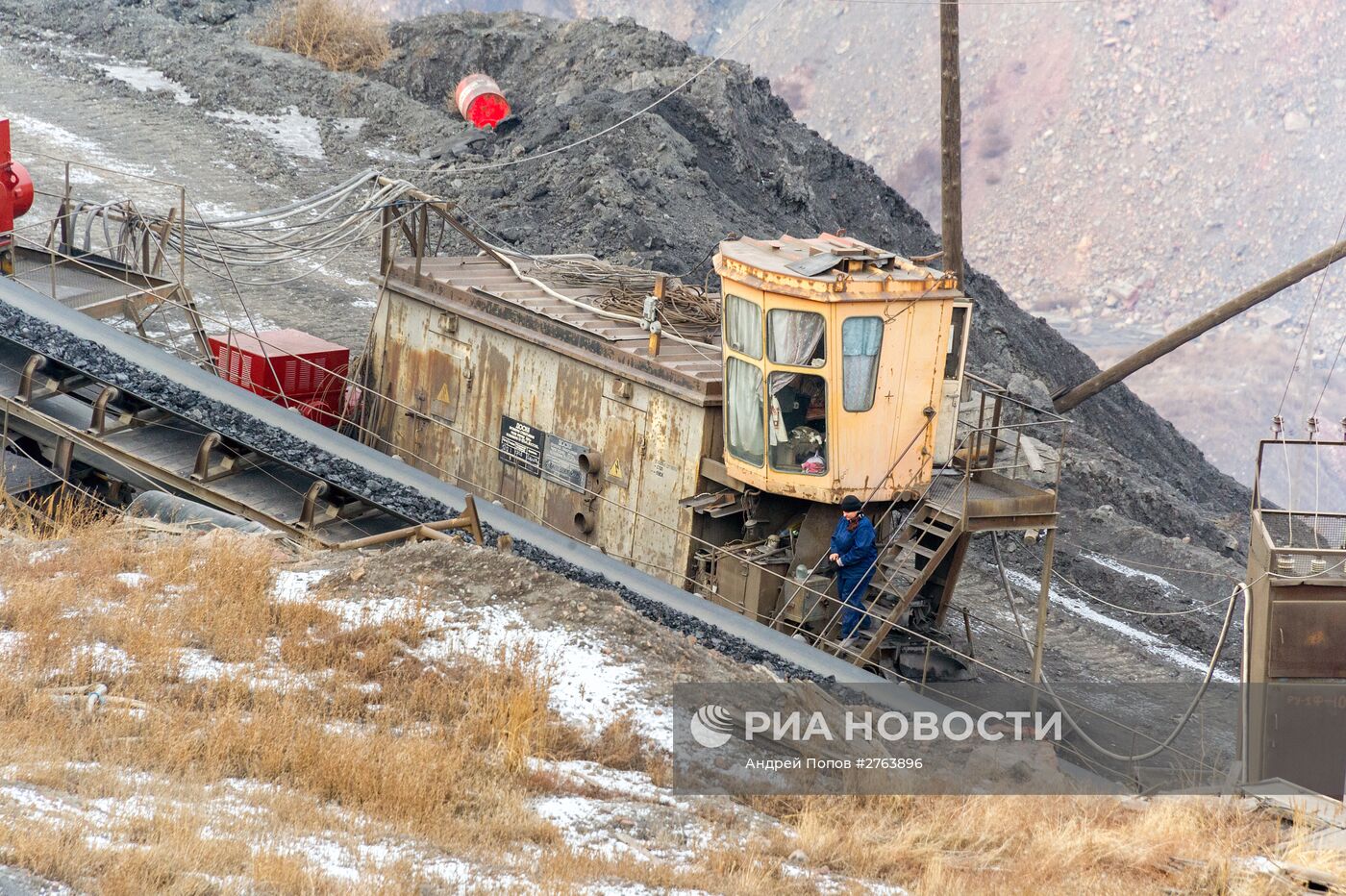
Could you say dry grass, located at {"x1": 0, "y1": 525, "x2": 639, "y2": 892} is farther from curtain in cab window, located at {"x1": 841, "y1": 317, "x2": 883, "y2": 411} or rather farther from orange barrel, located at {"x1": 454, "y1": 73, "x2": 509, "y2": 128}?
orange barrel, located at {"x1": 454, "y1": 73, "x2": 509, "y2": 128}

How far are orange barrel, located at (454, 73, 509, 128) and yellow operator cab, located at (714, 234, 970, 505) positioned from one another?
58.6 ft

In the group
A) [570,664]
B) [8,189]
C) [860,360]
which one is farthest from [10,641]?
[8,189]

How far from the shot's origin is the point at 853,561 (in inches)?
435

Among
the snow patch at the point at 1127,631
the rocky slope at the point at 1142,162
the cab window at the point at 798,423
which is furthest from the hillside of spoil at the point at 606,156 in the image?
the rocky slope at the point at 1142,162

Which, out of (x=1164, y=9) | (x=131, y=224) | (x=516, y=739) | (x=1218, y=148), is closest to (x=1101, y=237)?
(x=1218, y=148)

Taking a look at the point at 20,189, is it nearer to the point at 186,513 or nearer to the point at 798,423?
the point at 186,513

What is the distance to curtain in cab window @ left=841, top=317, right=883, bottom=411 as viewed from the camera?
1095 cm

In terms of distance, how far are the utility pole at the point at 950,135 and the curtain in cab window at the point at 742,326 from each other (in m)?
6.57

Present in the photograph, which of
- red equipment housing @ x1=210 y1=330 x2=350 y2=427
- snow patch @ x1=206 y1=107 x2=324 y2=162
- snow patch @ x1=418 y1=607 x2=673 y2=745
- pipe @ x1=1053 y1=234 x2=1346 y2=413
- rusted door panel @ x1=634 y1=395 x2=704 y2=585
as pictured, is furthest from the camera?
snow patch @ x1=206 y1=107 x2=324 y2=162

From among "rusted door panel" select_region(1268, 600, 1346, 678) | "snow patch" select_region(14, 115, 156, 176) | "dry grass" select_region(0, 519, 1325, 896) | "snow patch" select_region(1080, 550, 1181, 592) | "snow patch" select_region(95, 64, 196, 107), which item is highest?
"snow patch" select_region(95, 64, 196, 107)

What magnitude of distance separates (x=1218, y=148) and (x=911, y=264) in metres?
49.8

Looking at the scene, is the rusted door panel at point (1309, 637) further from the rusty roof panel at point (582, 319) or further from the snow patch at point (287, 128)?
the snow patch at point (287, 128)

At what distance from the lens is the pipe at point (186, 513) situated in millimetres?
11375

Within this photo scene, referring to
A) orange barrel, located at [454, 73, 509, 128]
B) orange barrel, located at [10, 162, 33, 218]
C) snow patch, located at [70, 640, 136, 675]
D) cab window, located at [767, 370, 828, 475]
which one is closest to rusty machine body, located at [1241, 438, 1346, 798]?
cab window, located at [767, 370, 828, 475]
